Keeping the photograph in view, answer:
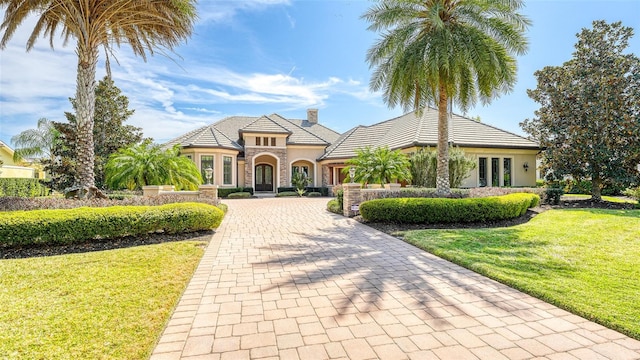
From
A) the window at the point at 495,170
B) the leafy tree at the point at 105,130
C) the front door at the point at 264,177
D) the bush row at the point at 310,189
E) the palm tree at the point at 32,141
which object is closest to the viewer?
the leafy tree at the point at 105,130

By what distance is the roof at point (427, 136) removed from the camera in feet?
65.8

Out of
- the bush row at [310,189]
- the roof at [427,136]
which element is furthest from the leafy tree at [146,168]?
the roof at [427,136]

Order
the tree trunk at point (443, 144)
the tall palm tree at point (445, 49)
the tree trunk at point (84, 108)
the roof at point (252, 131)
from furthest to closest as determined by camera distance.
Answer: the roof at point (252, 131) < the tree trunk at point (443, 144) < the tall palm tree at point (445, 49) < the tree trunk at point (84, 108)

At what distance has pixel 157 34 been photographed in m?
11.9

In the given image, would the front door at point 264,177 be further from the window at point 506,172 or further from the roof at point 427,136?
the window at point 506,172

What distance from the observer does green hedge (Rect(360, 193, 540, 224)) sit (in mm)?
10164

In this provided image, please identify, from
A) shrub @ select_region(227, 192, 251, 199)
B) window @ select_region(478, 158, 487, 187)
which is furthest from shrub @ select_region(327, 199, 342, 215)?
window @ select_region(478, 158, 487, 187)

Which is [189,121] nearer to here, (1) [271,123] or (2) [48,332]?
(1) [271,123]

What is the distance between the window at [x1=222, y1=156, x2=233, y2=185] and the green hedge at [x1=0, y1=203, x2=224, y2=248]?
16571mm

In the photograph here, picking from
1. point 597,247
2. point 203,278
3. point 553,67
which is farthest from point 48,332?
point 553,67

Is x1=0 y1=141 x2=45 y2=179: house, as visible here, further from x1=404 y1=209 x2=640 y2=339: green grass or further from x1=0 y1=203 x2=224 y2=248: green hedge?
x1=404 y1=209 x2=640 y2=339: green grass

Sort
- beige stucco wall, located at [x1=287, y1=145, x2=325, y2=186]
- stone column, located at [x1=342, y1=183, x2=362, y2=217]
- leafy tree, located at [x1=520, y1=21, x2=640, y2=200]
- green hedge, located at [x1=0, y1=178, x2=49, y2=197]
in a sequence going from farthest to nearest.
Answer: beige stucco wall, located at [x1=287, y1=145, x2=325, y2=186] → green hedge, located at [x1=0, y1=178, x2=49, y2=197] → leafy tree, located at [x1=520, y1=21, x2=640, y2=200] → stone column, located at [x1=342, y1=183, x2=362, y2=217]

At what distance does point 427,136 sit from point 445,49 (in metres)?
9.29

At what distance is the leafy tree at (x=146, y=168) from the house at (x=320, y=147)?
618 centimetres
